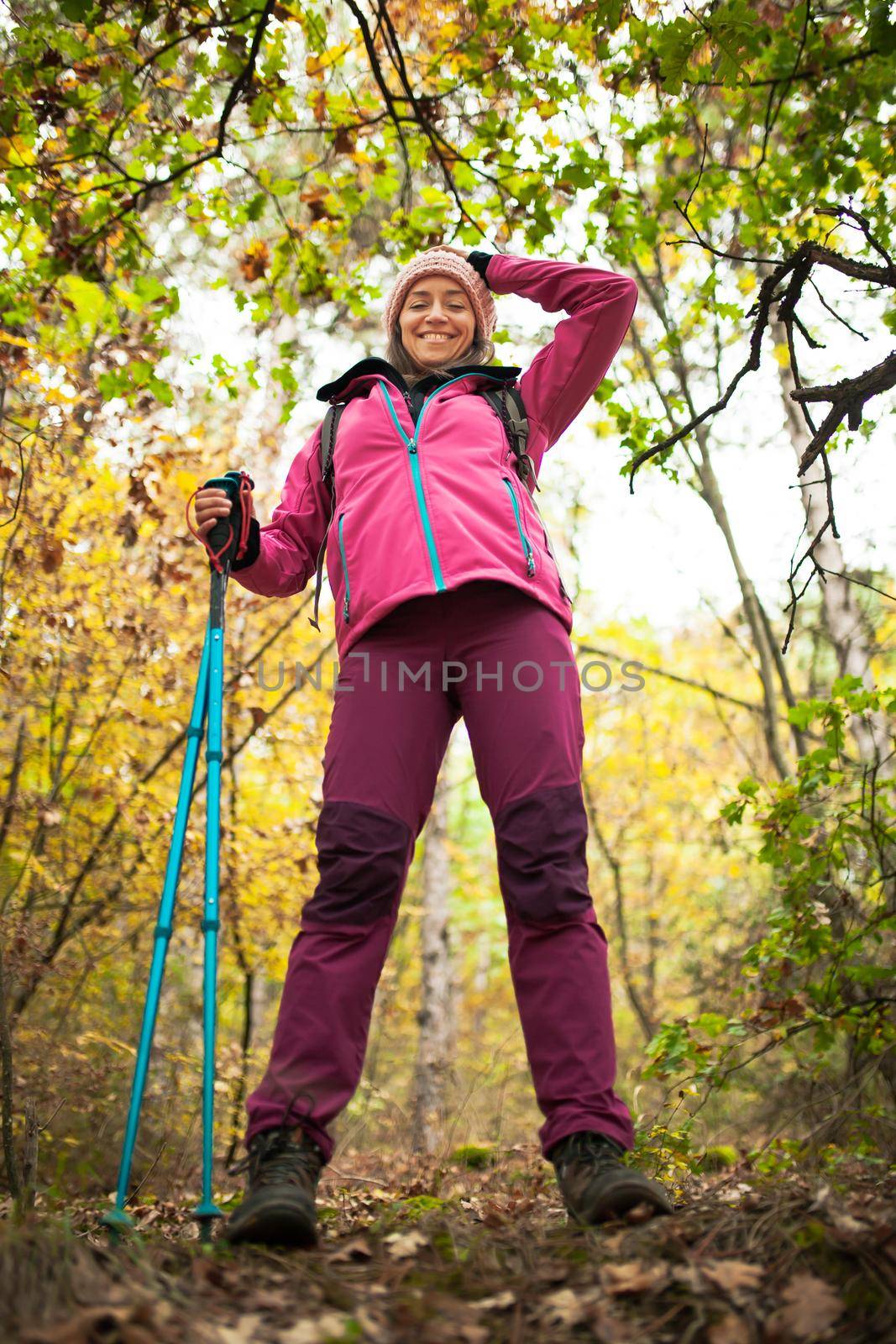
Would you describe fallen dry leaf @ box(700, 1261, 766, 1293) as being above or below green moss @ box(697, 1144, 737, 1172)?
below

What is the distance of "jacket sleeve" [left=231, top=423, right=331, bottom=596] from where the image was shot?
2861 mm

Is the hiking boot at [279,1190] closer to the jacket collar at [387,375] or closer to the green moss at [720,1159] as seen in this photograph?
the jacket collar at [387,375]

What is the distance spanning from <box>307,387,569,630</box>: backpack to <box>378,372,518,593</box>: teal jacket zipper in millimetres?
73

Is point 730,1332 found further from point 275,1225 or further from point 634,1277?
point 275,1225

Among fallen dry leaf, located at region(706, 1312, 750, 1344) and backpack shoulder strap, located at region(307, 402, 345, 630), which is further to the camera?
backpack shoulder strap, located at region(307, 402, 345, 630)

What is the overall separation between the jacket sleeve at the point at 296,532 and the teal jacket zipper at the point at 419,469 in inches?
13.7

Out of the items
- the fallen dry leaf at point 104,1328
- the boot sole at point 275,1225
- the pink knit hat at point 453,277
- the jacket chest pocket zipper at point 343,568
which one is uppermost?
the pink knit hat at point 453,277

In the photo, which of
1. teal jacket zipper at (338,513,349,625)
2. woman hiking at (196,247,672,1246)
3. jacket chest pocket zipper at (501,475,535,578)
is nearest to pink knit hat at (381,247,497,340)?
woman hiking at (196,247,672,1246)

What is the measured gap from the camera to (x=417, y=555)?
248cm

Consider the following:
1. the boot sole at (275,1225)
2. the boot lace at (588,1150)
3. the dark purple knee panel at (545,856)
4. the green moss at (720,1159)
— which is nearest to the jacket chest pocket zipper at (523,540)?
the dark purple knee panel at (545,856)

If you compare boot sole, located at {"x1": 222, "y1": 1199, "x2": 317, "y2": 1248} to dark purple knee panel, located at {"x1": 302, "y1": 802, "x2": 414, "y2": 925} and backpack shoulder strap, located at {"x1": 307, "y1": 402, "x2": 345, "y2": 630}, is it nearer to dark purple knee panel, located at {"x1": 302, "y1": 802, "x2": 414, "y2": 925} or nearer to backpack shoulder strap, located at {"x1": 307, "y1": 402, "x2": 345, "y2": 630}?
dark purple knee panel, located at {"x1": 302, "y1": 802, "x2": 414, "y2": 925}

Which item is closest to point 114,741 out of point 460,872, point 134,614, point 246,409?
point 134,614

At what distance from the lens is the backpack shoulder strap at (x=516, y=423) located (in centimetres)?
285

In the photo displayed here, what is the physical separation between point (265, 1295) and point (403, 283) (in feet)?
8.99
